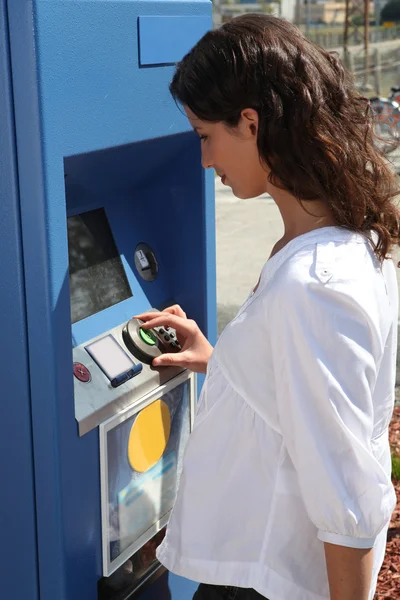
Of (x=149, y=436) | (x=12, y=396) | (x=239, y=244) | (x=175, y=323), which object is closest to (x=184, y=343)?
(x=175, y=323)

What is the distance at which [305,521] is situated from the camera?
4.72ft

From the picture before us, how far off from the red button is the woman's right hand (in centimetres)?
19

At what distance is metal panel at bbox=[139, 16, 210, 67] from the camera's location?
1711 mm

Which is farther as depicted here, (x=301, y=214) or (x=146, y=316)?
(x=146, y=316)

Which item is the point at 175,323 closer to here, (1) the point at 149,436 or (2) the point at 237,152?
(1) the point at 149,436

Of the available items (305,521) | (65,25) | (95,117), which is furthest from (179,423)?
(65,25)

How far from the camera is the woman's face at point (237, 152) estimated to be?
1.41m

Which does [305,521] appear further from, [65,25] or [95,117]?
[65,25]

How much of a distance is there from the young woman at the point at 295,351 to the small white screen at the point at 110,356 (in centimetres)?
32

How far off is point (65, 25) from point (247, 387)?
0.69 m

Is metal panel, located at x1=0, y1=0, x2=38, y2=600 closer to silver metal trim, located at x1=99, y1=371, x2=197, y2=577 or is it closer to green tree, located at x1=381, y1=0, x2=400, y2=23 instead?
silver metal trim, located at x1=99, y1=371, x2=197, y2=577

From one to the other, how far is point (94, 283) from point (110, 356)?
184mm

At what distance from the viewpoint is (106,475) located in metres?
1.77

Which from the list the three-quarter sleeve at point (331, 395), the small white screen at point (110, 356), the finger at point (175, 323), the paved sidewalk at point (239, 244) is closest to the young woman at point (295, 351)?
the three-quarter sleeve at point (331, 395)
